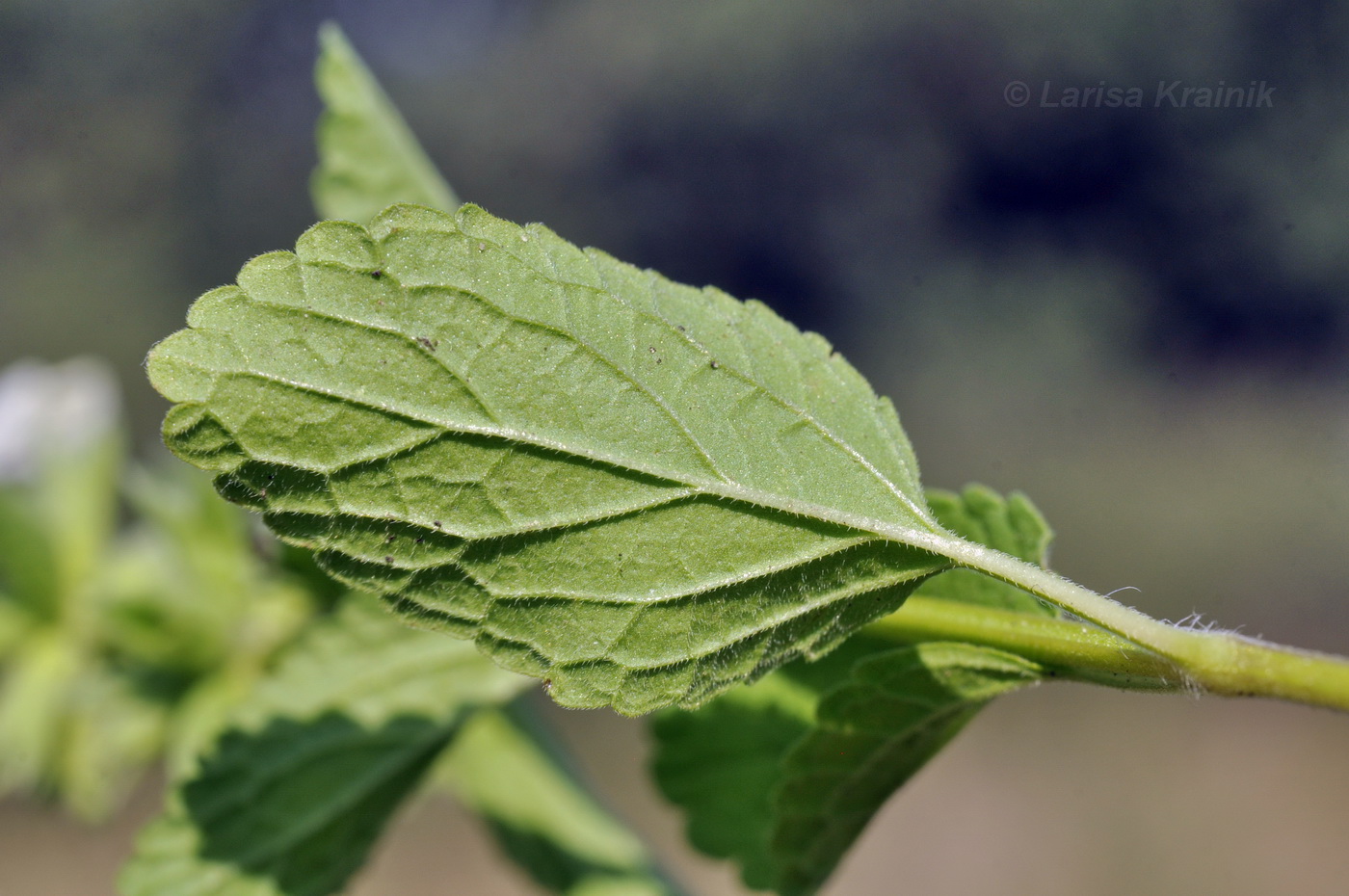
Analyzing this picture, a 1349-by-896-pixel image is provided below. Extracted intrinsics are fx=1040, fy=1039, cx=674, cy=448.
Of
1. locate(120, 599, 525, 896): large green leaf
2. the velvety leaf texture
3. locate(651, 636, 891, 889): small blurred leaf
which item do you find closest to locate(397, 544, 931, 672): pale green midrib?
the velvety leaf texture

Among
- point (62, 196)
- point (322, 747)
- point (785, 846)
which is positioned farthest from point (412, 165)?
point (62, 196)

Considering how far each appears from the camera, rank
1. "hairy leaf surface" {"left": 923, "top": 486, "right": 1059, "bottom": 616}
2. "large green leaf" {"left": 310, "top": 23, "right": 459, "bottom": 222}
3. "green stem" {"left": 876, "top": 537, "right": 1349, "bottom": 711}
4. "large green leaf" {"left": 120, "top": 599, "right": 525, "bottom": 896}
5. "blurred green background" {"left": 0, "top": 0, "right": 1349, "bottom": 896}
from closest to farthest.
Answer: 1. "green stem" {"left": 876, "top": 537, "right": 1349, "bottom": 711}
2. "hairy leaf surface" {"left": 923, "top": 486, "right": 1059, "bottom": 616}
3. "large green leaf" {"left": 120, "top": 599, "right": 525, "bottom": 896}
4. "large green leaf" {"left": 310, "top": 23, "right": 459, "bottom": 222}
5. "blurred green background" {"left": 0, "top": 0, "right": 1349, "bottom": 896}

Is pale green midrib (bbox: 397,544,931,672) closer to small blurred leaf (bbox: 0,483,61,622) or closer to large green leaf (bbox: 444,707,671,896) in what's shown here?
large green leaf (bbox: 444,707,671,896)

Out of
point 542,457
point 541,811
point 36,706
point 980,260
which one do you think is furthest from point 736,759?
point 980,260

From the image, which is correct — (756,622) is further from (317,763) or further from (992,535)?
(317,763)

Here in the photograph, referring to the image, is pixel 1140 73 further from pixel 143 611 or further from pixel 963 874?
pixel 143 611

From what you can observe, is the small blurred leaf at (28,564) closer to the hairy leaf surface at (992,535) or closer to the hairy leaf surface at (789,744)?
the hairy leaf surface at (789,744)

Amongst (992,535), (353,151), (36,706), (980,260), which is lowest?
(36,706)
